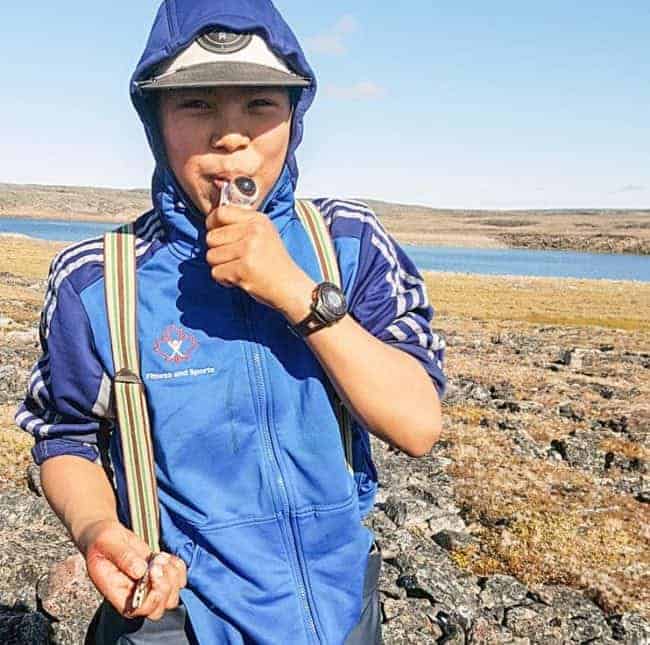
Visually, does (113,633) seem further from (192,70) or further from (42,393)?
(192,70)

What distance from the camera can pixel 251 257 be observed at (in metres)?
1.97

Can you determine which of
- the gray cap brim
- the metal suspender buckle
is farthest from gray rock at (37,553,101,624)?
the gray cap brim

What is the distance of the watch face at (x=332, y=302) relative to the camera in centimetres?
202

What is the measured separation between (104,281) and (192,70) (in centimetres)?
64

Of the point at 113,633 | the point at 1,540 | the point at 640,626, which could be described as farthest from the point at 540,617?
the point at 113,633

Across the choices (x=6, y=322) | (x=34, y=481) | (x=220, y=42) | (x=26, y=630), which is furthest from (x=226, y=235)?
(x=6, y=322)

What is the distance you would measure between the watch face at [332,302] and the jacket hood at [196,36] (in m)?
0.42

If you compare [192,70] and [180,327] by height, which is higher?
[192,70]

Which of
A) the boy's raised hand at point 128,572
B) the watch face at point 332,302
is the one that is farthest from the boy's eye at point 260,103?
the boy's raised hand at point 128,572

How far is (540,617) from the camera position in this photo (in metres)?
7.43

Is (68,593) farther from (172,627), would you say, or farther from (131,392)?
(131,392)

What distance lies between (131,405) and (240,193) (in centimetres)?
66

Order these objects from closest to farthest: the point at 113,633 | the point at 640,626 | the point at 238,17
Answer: the point at 238,17
the point at 113,633
the point at 640,626

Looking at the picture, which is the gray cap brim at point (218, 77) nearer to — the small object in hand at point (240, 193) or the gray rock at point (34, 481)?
the small object in hand at point (240, 193)
